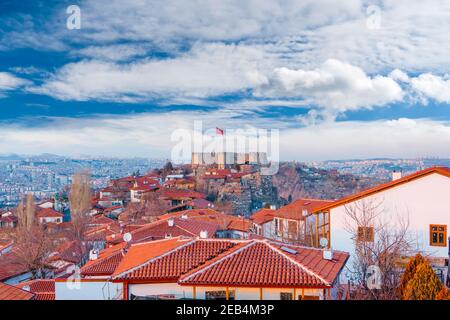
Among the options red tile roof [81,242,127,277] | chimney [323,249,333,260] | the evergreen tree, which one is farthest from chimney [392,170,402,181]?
red tile roof [81,242,127,277]

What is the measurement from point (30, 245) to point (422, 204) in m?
10.7

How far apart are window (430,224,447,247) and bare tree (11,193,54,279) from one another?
31.6ft

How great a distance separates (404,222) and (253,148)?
3296 mm

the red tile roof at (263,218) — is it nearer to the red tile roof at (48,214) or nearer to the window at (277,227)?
the window at (277,227)

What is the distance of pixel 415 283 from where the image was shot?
2775 millimetres

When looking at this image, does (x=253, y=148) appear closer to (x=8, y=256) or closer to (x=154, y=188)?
(x=8, y=256)

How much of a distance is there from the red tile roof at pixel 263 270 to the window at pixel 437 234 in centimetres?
213

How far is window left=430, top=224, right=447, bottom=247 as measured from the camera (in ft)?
20.4

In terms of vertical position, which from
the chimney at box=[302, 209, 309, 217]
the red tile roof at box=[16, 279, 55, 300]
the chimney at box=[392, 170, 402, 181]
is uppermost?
the chimney at box=[392, 170, 402, 181]

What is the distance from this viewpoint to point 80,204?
641 inches

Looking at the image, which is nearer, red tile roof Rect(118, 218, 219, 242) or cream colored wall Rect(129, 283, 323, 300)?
cream colored wall Rect(129, 283, 323, 300)

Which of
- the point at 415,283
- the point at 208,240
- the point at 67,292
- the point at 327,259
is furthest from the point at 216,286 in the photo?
the point at 67,292

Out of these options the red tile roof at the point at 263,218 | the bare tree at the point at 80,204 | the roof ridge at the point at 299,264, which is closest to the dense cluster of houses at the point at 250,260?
the roof ridge at the point at 299,264

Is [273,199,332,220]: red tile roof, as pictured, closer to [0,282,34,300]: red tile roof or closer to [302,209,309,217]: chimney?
[302,209,309,217]: chimney
